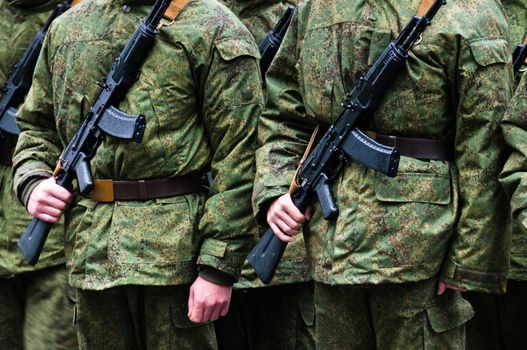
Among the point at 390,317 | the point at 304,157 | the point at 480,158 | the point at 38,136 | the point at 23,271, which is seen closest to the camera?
the point at 480,158

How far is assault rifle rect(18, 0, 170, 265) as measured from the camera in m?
4.56

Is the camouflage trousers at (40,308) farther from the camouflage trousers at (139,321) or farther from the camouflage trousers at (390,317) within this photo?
the camouflage trousers at (390,317)

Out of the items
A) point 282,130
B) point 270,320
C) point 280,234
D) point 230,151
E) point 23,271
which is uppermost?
point 282,130

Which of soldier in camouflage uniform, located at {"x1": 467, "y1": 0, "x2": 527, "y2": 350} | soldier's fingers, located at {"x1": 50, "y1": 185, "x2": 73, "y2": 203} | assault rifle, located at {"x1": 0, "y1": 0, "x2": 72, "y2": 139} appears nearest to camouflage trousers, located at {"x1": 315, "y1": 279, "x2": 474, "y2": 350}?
soldier's fingers, located at {"x1": 50, "y1": 185, "x2": 73, "y2": 203}

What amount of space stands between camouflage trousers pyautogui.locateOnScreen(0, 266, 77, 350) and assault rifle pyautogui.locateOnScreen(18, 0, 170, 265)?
1.05 metres

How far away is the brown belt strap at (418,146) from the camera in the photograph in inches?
165

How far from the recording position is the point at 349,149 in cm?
425

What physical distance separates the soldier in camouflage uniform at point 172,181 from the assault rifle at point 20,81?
60.4 inches

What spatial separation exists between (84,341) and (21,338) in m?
1.77

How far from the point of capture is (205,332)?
4.75 metres

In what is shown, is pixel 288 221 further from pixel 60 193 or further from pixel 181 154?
pixel 60 193

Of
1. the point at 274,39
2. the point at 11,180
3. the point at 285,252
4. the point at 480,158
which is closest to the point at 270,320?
the point at 285,252

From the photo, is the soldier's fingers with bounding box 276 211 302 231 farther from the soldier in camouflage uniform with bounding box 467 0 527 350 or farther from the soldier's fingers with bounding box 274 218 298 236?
the soldier in camouflage uniform with bounding box 467 0 527 350

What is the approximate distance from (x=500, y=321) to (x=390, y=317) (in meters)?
1.92
